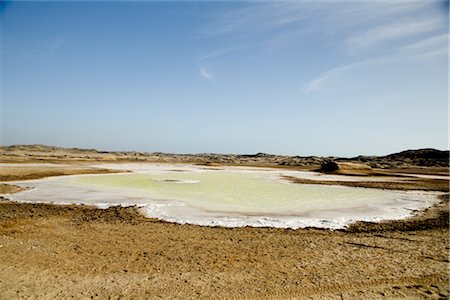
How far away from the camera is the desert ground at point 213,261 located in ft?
20.9

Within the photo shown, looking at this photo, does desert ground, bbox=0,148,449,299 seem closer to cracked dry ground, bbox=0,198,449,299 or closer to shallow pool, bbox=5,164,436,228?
cracked dry ground, bbox=0,198,449,299

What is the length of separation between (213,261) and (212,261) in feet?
0.08

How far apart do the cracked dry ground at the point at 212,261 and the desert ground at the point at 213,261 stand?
2 cm

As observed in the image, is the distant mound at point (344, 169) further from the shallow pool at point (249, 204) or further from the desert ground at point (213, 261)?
the desert ground at point (213, 261)

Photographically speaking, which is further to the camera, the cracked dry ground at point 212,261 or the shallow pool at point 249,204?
the shallow pool at point 249,204

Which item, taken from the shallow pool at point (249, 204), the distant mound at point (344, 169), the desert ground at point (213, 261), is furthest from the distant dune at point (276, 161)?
the desert ground at point (213, 261)

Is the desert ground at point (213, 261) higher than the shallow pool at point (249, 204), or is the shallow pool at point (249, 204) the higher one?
the shallow pool at point (249, 204)

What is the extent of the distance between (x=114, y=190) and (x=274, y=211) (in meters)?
11.6

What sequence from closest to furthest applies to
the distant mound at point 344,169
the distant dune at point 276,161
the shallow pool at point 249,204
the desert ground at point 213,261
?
the desert ground at point 213,261 < the shallow pool at point 249,204 < the distant mound at point 344,169 < the distant dune at point 276,161

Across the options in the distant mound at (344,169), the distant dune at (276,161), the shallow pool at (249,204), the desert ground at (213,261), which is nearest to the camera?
the desert ground at (213,261)

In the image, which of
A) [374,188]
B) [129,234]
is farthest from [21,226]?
[374,188]

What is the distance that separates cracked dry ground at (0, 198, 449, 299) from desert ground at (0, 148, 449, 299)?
0.02 meters

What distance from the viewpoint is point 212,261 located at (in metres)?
7.92

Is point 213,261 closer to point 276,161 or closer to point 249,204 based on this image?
point 249,204
